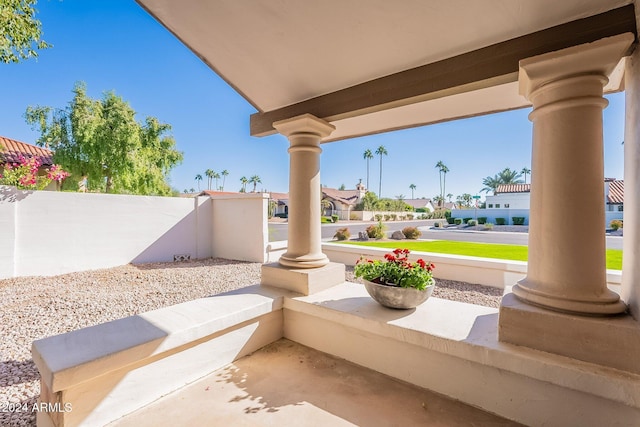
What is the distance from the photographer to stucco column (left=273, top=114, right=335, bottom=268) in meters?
2.83

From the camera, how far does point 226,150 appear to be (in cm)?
3162

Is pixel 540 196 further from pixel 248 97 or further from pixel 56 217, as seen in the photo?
pixel 56 217

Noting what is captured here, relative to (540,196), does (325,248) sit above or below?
below

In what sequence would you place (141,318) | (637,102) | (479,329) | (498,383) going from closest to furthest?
(637,102) < (498,383) < (479,329) < (141,318)

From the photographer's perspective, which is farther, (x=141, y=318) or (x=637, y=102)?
(x=141, y=318)

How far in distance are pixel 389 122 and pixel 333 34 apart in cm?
125

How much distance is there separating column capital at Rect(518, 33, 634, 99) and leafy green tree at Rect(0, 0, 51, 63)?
7889 mm

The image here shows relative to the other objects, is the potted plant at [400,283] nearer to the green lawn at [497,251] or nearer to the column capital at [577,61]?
the column capital at [577,61]

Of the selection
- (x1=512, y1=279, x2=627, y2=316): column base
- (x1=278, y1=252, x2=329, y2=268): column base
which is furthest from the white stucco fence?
(x1=512, y1=279, x2=627, y2=316): column base

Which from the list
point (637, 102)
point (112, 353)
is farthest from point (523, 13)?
point (112, 353)

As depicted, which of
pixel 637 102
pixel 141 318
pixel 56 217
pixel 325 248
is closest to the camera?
pixel 637 102

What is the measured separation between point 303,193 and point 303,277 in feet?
2.77

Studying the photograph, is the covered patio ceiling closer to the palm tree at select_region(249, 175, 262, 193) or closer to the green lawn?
the green lawn

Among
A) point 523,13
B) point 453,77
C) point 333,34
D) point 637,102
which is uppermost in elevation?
point 333,34
